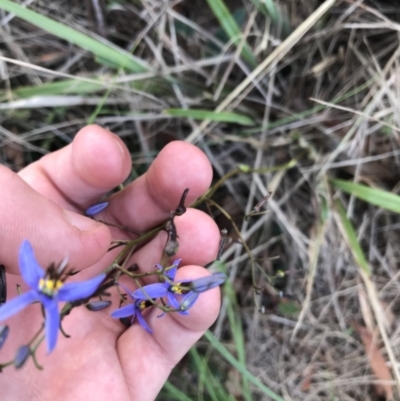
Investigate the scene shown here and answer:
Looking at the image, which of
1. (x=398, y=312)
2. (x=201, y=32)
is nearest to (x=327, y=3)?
(x=201, y=32)

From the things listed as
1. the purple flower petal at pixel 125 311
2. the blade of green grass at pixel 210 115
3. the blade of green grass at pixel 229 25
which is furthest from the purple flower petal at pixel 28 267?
the blade of green grass at pixel 229 25

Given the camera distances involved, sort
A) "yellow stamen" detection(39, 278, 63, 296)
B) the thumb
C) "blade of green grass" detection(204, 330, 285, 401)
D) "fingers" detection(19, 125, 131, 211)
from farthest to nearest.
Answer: "blade of green grass" detection(204, 330, 285, 401) < "fingers" detection(19, 125, 131, 211) < the thumb < "yellow stamen" detection(39, 278, 63, 296)

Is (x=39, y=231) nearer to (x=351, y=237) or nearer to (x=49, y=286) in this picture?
(x=49, y=286)

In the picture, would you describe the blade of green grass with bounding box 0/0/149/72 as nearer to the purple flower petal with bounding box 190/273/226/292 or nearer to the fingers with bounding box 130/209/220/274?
the fingers with bounding box 130/209/220/274

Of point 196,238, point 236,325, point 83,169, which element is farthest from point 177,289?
point 236,325

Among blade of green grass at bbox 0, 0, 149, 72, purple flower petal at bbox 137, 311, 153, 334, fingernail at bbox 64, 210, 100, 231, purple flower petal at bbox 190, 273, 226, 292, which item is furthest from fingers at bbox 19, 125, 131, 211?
purple flower petal at bbox 190, 273, 226, 292

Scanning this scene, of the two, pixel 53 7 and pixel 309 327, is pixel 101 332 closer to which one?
pixel 309 327
